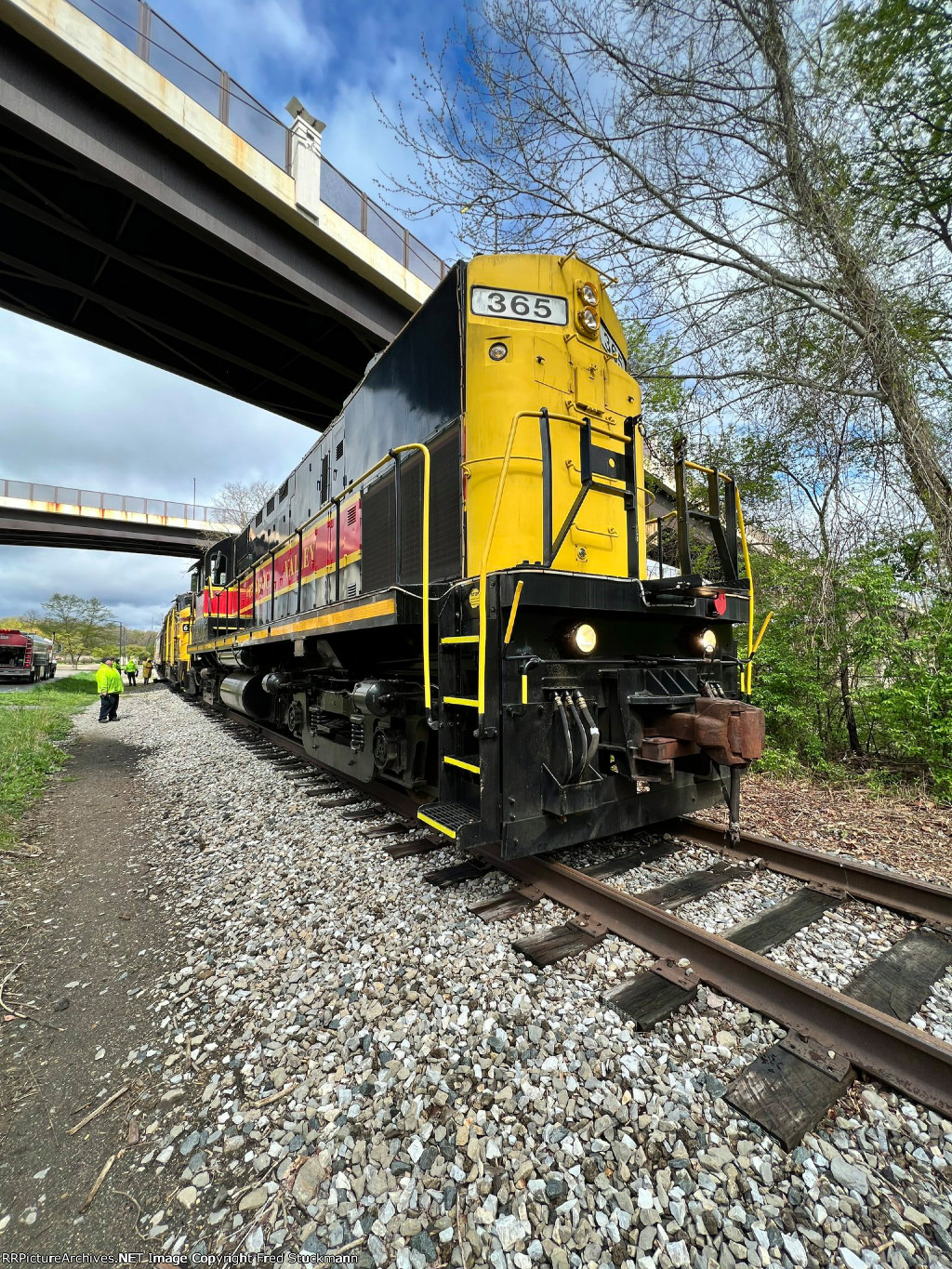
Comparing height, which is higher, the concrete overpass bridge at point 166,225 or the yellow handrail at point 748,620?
the concrete overpass bridge at point 166,225

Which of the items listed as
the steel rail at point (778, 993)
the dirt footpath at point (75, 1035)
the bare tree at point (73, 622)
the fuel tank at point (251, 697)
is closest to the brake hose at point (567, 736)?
the steel rail at point (778, 993)

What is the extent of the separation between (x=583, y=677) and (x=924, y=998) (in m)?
2.08

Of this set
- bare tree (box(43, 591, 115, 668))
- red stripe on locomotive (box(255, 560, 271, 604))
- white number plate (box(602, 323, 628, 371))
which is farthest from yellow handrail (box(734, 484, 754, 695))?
bare tree (box(43, 591, 115, 668))

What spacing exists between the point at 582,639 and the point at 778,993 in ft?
6.21

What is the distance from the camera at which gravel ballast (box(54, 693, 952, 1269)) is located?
1544mm

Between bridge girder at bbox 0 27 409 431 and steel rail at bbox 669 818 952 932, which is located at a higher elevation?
bridge girder at bbox 0 27 409 431

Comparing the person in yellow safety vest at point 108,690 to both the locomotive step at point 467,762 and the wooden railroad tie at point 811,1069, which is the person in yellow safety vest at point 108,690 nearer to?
the locomotive step at point 467,762

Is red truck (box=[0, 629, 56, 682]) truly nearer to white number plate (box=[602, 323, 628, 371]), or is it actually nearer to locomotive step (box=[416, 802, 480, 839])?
locomotive step (box=[416, 802, 480, 839])

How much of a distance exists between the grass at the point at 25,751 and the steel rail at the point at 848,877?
19.1 ft

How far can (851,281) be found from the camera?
256 inches

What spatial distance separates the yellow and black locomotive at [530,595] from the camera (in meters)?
3.15

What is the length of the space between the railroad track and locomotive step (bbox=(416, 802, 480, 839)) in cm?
54

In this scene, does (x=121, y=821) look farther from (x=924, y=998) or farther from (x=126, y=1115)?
(x=924, y=998)

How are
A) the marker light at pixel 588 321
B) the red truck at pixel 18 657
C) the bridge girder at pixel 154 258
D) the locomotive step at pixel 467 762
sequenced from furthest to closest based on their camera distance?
the red truck at pixel 18 657 → the bridge girder at pixel 154 258 → the marker light at pixel 588 321 → the locomotive step at pixel 467 762
